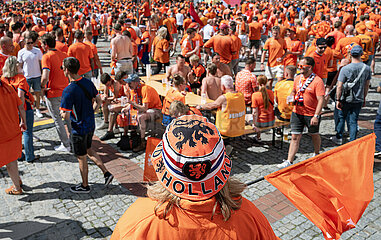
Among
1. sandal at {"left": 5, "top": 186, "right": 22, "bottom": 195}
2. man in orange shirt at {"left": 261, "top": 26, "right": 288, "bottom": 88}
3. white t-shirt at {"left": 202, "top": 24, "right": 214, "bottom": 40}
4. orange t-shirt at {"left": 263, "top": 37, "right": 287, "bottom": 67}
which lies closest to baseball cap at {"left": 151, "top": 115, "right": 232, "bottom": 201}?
sandal at {"left": 5, "top": 186, "right": 22, "bottom": 195}

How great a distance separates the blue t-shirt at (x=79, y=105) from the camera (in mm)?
4970

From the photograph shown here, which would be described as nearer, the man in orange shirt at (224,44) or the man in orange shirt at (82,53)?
the man in orange shirt at (82,53)

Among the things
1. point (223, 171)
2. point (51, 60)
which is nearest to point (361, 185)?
point (223, 171)

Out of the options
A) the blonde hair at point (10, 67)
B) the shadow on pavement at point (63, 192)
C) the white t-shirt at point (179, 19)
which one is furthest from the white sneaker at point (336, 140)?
the white t-shirt at point (179, 19)

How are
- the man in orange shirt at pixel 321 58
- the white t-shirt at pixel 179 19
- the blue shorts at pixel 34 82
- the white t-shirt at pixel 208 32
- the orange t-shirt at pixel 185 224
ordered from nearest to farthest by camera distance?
the orange t-shirt at pixel 185 224, the man in orange shirt at pixel 321 58, the blue shorts at pixel 34 82, the white t-shirt at pixel 208 32, the white t-shirt at pixel 179 19

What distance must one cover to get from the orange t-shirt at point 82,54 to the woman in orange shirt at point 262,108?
14.3 feet

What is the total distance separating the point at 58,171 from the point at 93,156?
111cm

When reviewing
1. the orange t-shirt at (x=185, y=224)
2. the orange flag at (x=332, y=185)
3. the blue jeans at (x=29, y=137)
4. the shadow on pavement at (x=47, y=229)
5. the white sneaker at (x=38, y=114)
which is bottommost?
the shadow on pavement at (x=47, y=229)

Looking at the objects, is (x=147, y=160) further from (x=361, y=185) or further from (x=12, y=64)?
(x=12, y=64)

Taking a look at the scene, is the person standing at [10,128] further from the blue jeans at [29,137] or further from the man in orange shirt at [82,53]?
the man in orange shirt at [82,53]

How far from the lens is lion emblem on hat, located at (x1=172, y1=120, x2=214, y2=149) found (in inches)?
67.8

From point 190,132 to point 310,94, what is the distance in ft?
15.0

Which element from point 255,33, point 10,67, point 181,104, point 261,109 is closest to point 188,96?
point 261,109

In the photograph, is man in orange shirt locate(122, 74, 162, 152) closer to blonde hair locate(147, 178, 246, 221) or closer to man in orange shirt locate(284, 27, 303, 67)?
man in orange shirt locate(284, 27, 303, 67)
